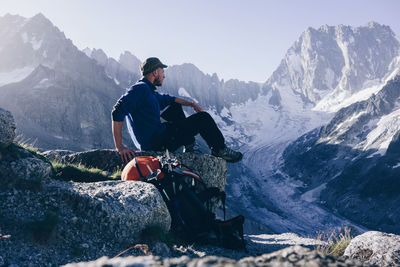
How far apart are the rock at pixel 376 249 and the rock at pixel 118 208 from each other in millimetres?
3395

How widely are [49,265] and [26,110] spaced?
149368mm

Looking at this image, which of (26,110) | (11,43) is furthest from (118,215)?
Result: (11,43)

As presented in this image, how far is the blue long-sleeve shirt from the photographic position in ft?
23.6

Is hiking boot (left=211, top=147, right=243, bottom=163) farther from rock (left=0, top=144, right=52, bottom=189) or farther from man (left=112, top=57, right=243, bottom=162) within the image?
rock (left=0, top=144, right=52, bottom=189)

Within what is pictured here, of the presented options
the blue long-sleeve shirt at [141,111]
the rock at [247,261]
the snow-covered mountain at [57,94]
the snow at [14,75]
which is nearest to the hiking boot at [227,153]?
the blue long-sleeve shirt at [141,111]

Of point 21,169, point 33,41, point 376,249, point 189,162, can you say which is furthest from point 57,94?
point 376,249

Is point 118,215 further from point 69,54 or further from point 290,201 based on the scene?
point 69,54

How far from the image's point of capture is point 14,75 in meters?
→ 174

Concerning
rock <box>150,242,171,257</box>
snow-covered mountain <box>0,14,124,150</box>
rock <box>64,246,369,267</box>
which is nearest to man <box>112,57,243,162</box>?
rock <box>150,242,171,257</box>

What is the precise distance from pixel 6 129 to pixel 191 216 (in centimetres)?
386

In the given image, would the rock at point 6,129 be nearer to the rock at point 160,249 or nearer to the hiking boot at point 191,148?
the rock at point 160,249

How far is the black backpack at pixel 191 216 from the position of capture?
5.38m

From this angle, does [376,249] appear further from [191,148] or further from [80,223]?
[191,148]

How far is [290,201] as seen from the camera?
133750 millimetres
